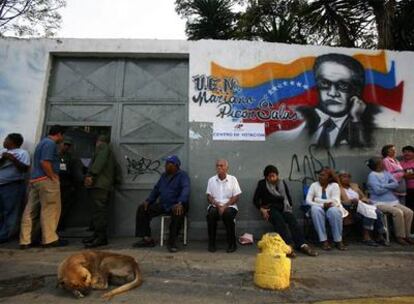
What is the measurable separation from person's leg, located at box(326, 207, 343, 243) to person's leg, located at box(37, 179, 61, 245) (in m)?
4.30

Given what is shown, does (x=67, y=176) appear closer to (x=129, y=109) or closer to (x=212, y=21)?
→ (x=129, y=109)

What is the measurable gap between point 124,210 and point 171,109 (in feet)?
6.68

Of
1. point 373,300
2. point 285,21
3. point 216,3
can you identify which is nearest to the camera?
point 373,300

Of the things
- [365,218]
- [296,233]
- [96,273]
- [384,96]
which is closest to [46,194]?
[96,273]

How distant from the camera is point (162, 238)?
6.04 meters

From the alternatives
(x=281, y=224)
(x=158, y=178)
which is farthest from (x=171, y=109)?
(x=281, y=224)

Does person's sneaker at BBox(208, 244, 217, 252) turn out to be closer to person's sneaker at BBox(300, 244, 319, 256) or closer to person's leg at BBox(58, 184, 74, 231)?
person's sneaker at BBox(300, 244, 319, 256)

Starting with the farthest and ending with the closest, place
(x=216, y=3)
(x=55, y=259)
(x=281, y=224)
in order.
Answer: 1. (x=216, y=3)
2. (x=281, y=224)
3. (x=55, y=259)

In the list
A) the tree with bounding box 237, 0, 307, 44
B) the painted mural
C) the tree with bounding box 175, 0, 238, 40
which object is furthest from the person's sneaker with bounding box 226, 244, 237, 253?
the tree with bounding box 175, 0, 238, 40

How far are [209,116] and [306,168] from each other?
200cm

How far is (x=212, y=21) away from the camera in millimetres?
13945

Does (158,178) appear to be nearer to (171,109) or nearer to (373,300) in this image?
(171,109)

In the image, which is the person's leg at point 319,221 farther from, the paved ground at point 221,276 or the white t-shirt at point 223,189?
the white t-shirt at point 223,189

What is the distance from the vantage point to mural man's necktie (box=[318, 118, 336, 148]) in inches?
275
